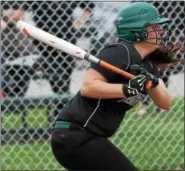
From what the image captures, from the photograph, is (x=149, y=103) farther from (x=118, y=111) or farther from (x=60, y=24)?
(x=118, y=111)

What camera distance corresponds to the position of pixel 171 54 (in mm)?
3584

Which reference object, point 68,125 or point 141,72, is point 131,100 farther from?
point 68,125

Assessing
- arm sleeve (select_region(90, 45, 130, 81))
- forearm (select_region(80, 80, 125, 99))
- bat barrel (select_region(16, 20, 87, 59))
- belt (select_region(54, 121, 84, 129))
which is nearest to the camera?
forearm (select_region(80, 80, 125, 99))

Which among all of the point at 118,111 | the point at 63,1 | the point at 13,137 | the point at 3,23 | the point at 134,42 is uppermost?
the point at 134,42

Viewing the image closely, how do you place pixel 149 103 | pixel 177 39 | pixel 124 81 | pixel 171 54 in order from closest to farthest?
pixel 124 81 < pixel 171 54 < pixel 177 39 < pixel 149 103

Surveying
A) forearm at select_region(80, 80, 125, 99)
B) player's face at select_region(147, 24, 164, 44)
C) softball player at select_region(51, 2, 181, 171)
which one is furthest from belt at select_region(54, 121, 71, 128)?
player's face at select_region(147, 24, 164, 44)

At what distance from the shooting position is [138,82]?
307 centimetres

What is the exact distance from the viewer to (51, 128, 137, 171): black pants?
3188 mm

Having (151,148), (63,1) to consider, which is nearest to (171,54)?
(63,1)

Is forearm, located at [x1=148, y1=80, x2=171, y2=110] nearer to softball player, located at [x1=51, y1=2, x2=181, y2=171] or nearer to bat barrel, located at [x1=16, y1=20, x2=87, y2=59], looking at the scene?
softball player, located at [x1=51, y1=2, x2=181, y2=171]

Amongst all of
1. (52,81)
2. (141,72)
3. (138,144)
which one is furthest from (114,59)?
(138,144)

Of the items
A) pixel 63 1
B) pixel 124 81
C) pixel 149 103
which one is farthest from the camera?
pixel 149 103

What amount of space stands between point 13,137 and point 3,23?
105cm

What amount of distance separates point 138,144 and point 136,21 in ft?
8.54
